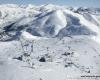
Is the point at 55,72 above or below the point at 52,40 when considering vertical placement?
below

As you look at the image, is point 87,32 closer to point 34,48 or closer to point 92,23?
point 92,23

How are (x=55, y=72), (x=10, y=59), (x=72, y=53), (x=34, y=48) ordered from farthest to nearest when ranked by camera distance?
1. (x=34, y=48)
2. (x=72, y=53)
3. (x=10, y=59)
4. (x=55, y=72)

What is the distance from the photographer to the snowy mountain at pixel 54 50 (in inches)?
925

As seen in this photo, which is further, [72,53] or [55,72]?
[72,53]

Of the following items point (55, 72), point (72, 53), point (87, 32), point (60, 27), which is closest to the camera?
point (55, 72)

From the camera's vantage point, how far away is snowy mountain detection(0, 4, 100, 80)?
23.5 meters

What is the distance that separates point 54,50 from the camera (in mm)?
33688

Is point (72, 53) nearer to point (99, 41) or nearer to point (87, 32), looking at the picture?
point (99, 41)

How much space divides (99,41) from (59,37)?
7.83m

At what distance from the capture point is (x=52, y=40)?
1602 inches

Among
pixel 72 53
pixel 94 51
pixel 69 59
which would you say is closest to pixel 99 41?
pixel 94 51

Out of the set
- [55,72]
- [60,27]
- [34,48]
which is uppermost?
[60,27]

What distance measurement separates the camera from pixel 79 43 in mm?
36969

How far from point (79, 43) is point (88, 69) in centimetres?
1225
